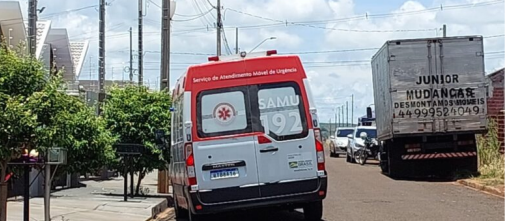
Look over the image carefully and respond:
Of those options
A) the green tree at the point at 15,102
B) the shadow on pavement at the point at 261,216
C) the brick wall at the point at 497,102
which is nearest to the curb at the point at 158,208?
the shadow on pavement at the point at 261,216

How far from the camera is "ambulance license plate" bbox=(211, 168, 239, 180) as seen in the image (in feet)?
41.4

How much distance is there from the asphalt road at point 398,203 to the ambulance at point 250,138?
7.02ft

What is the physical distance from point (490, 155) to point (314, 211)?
13.3m

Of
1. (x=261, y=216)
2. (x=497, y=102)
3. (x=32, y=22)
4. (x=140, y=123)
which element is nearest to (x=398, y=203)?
(x=261, y=216)

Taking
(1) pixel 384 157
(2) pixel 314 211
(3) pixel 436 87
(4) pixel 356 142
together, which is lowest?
(2) pixel 314 211

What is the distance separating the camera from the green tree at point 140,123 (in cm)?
2031

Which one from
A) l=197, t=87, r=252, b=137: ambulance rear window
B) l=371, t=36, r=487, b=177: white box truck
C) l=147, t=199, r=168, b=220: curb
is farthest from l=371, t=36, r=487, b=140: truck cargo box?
l=197, t=87, r=252, b=137: ambulance rear window

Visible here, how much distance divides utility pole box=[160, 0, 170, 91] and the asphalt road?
551 centimetres

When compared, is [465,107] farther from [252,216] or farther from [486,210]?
[252,216]

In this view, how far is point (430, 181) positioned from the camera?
24422mm

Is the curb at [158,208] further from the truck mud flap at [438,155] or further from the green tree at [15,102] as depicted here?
the truck mud flap at [438,155]

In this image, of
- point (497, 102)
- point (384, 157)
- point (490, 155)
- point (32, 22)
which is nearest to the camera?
point (32, 22)

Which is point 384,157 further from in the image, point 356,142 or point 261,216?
point 261,216

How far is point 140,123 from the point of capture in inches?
804
